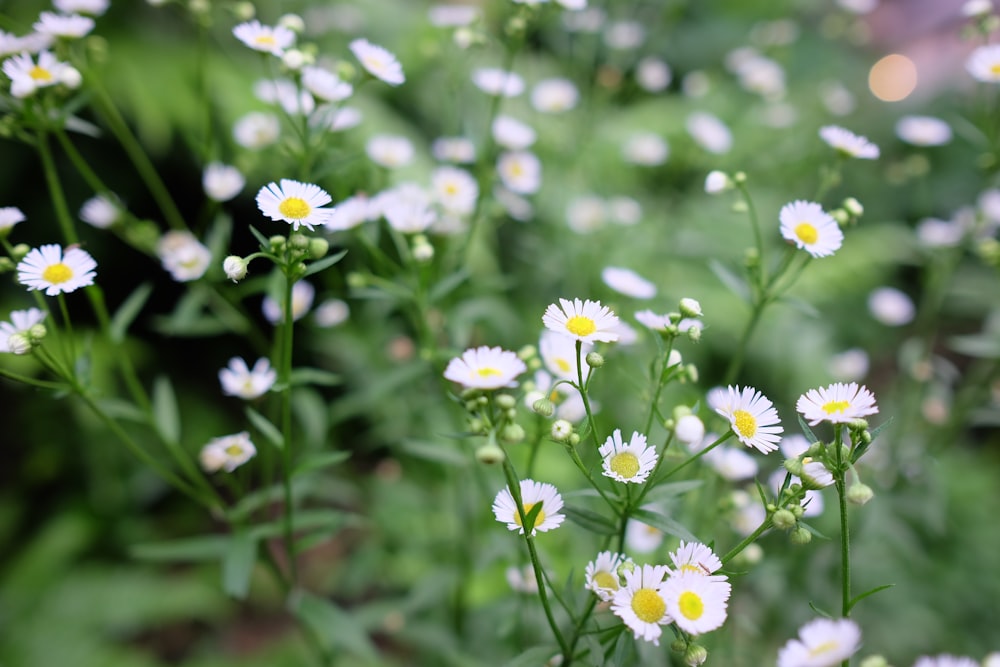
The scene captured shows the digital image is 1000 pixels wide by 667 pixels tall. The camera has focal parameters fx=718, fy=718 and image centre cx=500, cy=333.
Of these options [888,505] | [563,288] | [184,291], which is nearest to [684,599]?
[888,505]

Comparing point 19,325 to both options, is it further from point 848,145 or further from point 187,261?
point 848,145

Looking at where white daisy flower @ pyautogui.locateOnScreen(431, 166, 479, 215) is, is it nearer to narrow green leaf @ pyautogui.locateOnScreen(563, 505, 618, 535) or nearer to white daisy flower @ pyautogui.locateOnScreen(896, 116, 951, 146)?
narrow green leaf @ pyautogui.locateOnScreen(563, 505, 618, 535)

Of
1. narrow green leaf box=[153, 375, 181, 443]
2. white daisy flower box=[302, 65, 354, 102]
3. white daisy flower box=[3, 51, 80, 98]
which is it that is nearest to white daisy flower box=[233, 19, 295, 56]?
white daisy flower box=[302, 65, 354, 102]

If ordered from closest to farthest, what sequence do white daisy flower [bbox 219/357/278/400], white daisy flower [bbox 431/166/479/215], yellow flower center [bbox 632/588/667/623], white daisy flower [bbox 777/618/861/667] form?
white daisy flower [bbox 777/618/861/667] < yellow flower center [bbox 632/588/667/623] < white daisy flower [bbox 219/357/278/400] < white daisy flower [bbox 431/166/479/215]

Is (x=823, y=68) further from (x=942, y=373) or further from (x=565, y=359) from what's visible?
(x=565, y=359)

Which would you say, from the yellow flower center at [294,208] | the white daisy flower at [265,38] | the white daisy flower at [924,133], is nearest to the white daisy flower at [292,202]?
the yellow flower center at [294,208]

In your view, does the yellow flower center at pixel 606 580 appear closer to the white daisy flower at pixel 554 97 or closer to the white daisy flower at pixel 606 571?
the white daisy flower at pixel 606 571
